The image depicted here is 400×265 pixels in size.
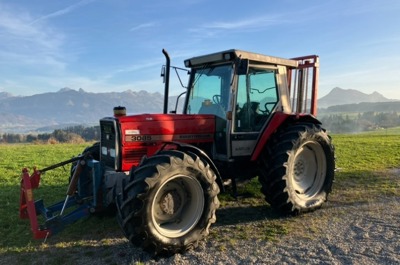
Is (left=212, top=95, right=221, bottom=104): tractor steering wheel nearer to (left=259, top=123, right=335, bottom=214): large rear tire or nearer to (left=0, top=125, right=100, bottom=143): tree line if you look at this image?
(left=259, top=123, right=335, bottom=214): large rear tire

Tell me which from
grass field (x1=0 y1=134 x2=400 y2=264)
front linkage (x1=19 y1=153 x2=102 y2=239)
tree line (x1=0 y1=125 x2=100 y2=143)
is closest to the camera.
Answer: front linkage (x1=19 y1=153 x2=102 y2=239)

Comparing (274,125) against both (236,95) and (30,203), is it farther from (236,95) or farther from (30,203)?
(30,203)

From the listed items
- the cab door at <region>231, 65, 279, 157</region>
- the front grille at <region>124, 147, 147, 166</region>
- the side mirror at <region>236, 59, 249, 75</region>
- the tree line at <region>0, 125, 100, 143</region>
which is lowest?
the tree line at <region>0, 125, 100, 143</region>

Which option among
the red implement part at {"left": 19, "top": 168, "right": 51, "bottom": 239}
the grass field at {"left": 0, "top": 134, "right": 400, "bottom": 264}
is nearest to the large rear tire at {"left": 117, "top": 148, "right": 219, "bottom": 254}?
the grass field at {"left": 0, "top": 134, "right": 400, "bottom": 264}

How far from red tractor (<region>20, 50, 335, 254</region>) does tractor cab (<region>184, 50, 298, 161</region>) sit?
2 cm

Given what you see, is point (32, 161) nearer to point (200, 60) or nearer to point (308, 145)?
point (200, 60)

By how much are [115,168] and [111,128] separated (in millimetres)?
604

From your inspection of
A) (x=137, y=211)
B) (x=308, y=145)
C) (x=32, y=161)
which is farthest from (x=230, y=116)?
A: (x=32, y=161)

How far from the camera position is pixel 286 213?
617cm

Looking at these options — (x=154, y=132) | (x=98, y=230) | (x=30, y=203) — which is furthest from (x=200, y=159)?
(x=30, y=203)

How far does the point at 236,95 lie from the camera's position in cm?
611

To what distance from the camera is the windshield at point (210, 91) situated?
6.22m

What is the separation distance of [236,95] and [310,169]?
7.07ft

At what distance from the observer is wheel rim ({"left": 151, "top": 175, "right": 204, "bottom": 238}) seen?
4816mm
